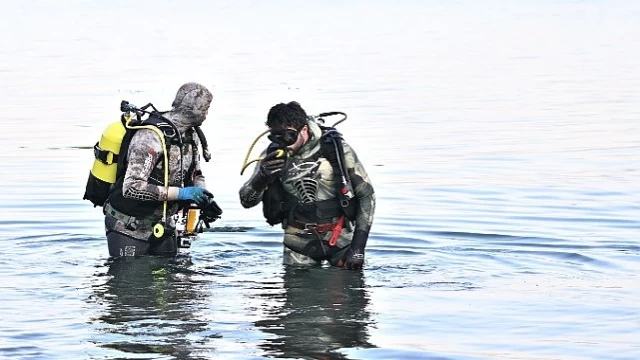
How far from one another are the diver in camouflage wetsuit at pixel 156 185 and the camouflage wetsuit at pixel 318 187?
0.61 m

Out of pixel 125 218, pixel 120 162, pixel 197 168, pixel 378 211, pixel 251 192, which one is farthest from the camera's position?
pixel 378 211

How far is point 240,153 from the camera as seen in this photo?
1812 centimetres

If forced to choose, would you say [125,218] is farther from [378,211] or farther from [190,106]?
[378,211]

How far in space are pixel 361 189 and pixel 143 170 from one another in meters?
1.58

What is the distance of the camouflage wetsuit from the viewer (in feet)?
33.5

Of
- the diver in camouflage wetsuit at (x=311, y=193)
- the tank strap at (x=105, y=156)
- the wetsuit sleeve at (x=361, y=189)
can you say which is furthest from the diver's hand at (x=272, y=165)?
the tank strap at (x=105, y=156)

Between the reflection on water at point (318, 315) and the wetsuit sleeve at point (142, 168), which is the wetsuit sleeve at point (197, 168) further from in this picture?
the reflection on water at point (318, 315)

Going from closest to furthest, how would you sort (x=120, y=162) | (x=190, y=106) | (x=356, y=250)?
(x=356, y=250)
(x=190, y=106)
(x=120, y=162)

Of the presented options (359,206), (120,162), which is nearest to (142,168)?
(120,162)

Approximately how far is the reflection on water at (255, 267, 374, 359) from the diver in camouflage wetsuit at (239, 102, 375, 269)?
0.16 m

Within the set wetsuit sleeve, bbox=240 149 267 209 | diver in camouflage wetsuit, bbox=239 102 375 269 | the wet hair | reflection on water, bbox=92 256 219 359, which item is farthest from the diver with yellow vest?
the wet hair

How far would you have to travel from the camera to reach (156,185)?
10.5 m

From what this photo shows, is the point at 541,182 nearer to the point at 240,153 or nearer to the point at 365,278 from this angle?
the point at 240,153

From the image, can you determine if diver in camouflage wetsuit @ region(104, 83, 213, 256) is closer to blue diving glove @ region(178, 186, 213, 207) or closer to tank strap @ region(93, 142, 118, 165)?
blue diving glove @ region(178, 186, 213, 207)
